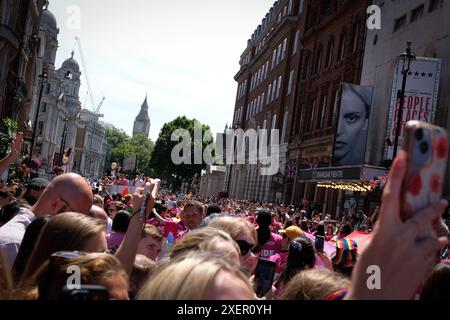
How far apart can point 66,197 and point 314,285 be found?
2.44 meters

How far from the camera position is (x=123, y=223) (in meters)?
6.50

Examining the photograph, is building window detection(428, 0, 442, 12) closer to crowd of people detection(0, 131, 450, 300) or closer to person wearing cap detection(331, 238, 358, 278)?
crowd of people detection(0, 131, 450, 300)

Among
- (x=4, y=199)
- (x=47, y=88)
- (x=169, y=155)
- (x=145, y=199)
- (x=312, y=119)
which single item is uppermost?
(x=47, y=88)

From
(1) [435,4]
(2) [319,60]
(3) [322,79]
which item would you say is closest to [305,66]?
(2) [319,60]

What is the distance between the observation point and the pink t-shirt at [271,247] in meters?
7.16

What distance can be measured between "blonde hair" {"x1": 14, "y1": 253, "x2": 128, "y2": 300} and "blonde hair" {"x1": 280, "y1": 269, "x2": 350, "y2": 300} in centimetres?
92

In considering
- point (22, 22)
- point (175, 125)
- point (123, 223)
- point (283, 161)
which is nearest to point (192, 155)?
point (175, 125)

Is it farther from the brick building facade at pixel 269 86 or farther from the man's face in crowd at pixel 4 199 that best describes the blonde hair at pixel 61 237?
the brick building facade at pixel 269 86

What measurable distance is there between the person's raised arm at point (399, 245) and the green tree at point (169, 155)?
8944 cm

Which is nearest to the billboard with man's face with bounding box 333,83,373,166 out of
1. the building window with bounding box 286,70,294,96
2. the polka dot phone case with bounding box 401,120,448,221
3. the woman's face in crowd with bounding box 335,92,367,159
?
the woman's face in crowd with bounding box 335,92,367,159

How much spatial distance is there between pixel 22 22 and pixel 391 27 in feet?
76.8

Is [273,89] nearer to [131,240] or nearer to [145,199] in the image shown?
[145,199]

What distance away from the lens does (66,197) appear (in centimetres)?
454

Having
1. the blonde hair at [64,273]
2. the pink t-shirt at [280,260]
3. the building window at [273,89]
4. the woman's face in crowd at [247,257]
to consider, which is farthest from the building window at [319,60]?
the blonde hair at [64,273]
